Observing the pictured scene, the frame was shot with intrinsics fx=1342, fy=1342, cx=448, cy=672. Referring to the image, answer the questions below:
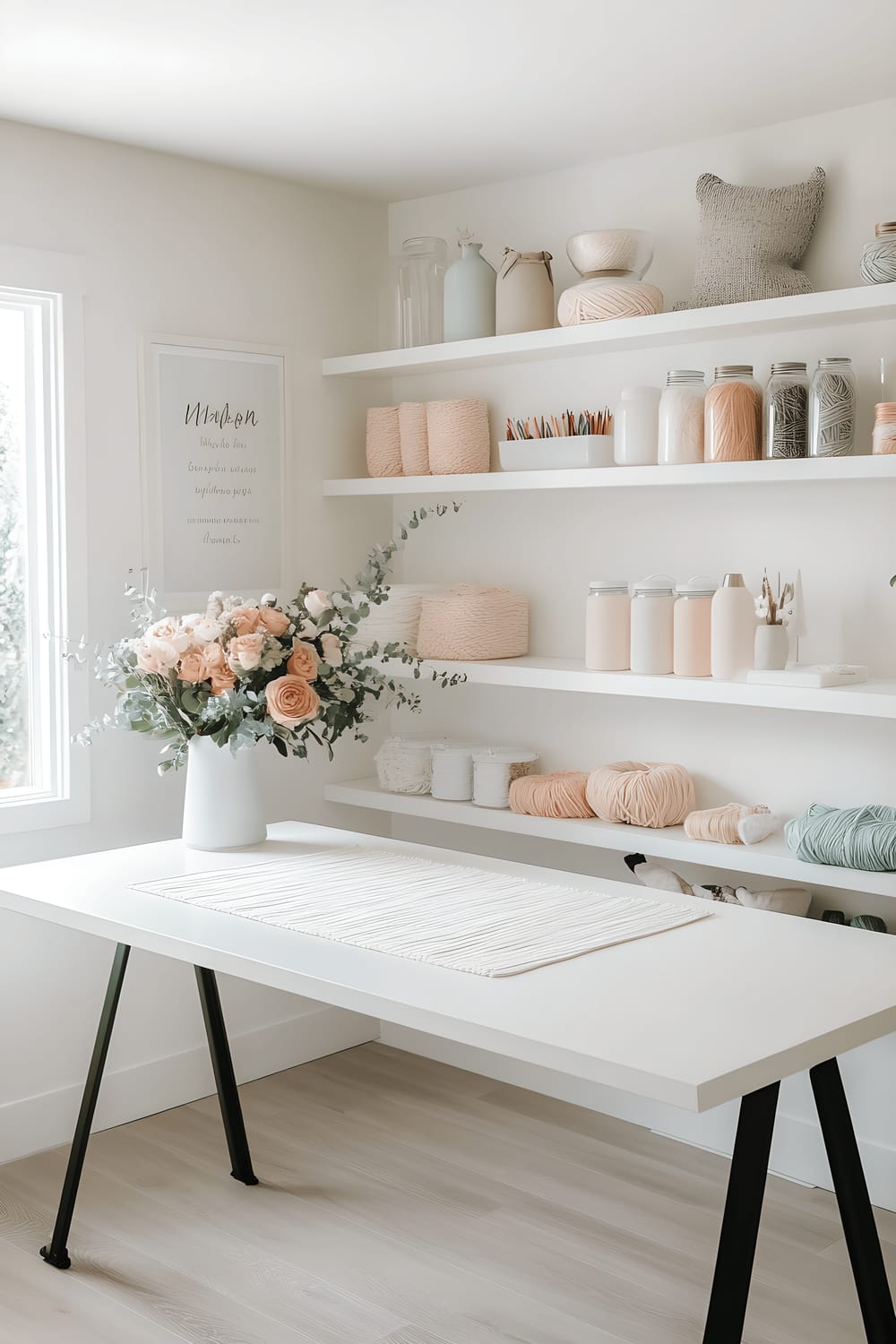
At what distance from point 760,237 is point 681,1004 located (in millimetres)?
1776

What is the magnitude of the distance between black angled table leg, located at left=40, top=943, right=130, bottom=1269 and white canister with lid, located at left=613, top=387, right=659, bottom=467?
62.1 inches

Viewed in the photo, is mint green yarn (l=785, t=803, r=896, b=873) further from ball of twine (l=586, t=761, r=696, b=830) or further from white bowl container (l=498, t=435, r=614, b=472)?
white bowl container (l=498, t=435, r=614, b=472)

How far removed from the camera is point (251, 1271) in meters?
2.74

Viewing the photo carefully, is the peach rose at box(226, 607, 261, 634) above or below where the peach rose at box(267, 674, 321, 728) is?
above

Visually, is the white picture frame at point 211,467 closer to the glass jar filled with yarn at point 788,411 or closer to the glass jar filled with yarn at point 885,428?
the glass jar filled with yarn at point 788,411

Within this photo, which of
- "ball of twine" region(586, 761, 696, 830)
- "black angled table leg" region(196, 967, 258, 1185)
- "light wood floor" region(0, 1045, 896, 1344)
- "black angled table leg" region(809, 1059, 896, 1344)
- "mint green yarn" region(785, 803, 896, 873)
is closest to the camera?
"black angled table leg" region(809, 1059, 896, 1344)

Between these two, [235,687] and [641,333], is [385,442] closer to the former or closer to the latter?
[641,333]

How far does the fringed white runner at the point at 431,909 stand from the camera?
2.17m

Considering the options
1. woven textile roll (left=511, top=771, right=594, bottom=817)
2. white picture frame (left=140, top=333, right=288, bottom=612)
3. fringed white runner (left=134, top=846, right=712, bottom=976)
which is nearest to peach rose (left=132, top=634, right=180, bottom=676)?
fringed white runner (left=134, top=846, right=712, bottom=976)

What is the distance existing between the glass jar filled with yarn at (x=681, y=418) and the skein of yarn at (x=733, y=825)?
0.79 m

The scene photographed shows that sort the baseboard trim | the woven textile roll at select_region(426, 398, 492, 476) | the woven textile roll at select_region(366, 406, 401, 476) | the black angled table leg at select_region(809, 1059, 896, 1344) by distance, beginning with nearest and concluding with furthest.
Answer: the black angled table leg at select_region(809, 1059, 896, 1344), the baseboard trim, the woven textile roll at select_region(426, 398, 492, 476), the woven textile roll at select_region(366, 406, 401, 476)

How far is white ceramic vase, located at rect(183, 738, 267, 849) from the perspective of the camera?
2914 millimetres

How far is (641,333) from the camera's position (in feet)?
9.95

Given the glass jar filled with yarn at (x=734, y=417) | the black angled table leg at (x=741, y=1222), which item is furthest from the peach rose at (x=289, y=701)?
the black angled table leg at (x=741, y=1222)
